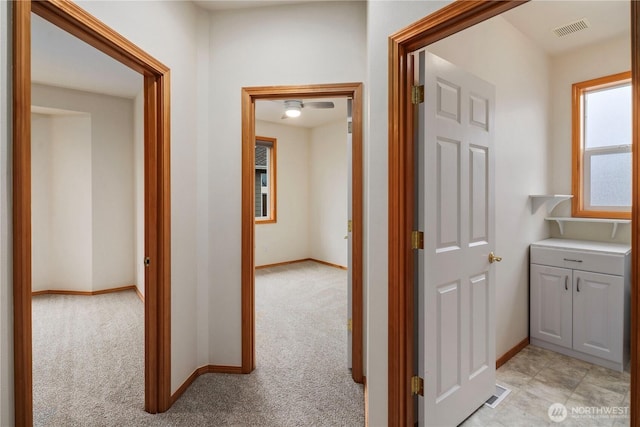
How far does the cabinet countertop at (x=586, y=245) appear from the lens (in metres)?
2.36

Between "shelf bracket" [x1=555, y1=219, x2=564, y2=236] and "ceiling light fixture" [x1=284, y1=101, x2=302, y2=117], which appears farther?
"ceiling light fixture" [x1=284, y1=101, x2=302, y2=117]

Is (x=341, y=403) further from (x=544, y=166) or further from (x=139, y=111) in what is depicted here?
(x=139, y=111)

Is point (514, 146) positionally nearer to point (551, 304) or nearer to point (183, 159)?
point (551, 304)

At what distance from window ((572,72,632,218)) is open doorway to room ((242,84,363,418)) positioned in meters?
2.20

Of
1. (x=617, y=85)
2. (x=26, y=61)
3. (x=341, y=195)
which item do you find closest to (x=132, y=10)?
(x=26, y=61)

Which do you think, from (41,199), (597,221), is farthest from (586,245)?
(41,199)

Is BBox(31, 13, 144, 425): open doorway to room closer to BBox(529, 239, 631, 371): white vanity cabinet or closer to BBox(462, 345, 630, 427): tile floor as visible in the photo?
BBox(462, 345, 630, 427): tile floor

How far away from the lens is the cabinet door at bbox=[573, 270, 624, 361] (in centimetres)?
230

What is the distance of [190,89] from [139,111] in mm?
2545

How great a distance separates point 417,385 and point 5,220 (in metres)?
1.86

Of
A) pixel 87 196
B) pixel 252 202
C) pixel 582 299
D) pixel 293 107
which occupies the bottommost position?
pixel 582 299

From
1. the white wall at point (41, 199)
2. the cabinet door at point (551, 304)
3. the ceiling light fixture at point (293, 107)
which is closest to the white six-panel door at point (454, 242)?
the cabinet door at point (551, 304)

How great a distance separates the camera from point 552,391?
2133mm

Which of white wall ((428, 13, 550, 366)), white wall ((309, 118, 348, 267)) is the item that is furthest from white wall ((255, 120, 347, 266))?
white wall ((428, 13, 550, 366))
